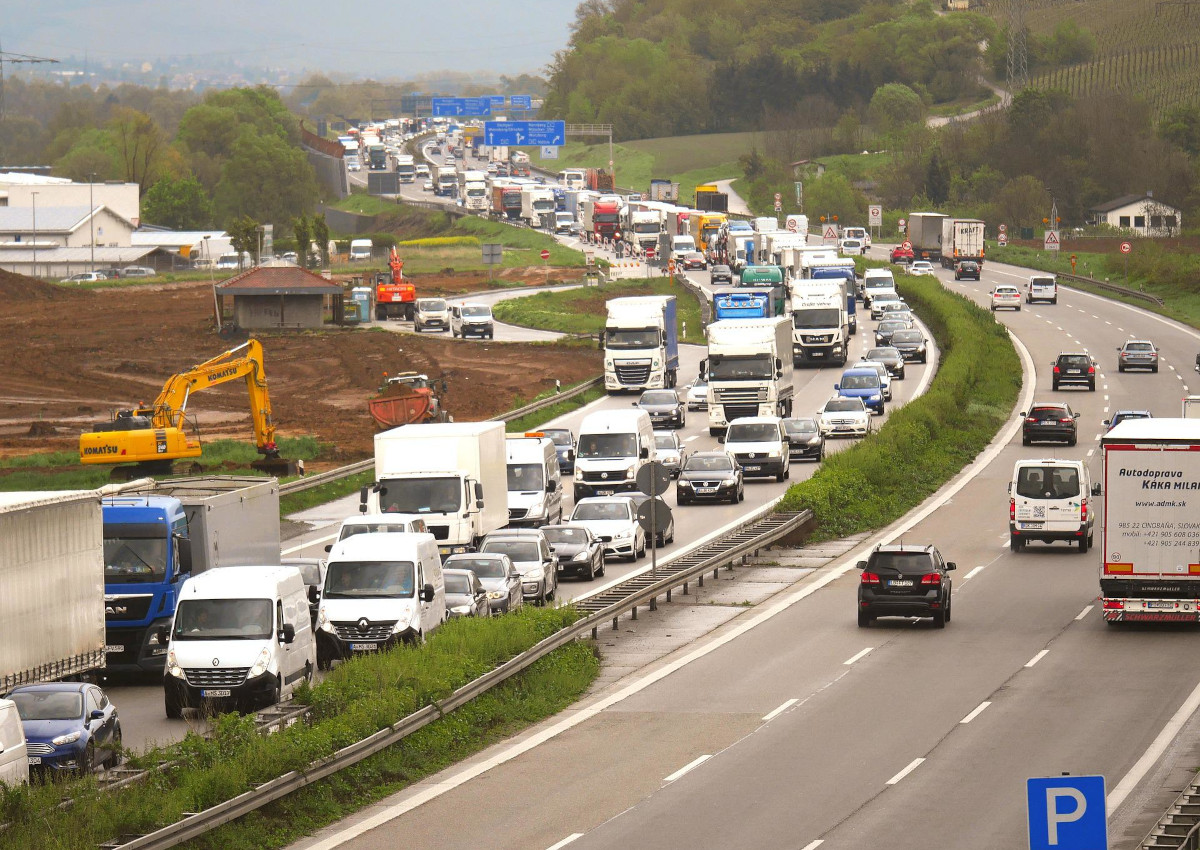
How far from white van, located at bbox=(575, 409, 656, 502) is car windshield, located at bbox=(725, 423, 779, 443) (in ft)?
11.5

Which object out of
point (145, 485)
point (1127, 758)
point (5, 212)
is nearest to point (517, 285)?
point (5, 212)

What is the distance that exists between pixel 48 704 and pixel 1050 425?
130 ft

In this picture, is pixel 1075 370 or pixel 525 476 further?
pixel 1075 370

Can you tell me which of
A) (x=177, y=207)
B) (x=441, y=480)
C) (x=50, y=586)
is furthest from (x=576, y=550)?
(x=177, y=207)

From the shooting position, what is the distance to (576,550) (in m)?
35.7

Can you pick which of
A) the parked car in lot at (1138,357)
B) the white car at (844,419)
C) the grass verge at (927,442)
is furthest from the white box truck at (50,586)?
the parked car in lot at (1138,357)

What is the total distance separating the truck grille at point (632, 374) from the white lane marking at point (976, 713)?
4219 cm

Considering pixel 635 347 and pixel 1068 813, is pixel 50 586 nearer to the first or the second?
pixel 1068 813

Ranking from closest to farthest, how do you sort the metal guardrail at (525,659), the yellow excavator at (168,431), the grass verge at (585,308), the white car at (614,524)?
the metal guardrail at (525,659), the white car at (614,524), the yellow excavator at (168,431), the grass verge at (585,308)

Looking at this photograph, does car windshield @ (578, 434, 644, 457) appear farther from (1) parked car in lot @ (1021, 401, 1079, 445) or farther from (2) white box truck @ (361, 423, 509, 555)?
(1) parked car in lot @ (1021, 401, 1079, 445)

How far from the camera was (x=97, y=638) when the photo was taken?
25125 mm

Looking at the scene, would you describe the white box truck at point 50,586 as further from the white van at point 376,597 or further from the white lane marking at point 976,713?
the white lane marking at point 976,713

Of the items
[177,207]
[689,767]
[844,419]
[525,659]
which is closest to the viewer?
[689,767]

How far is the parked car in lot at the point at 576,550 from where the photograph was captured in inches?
1401
